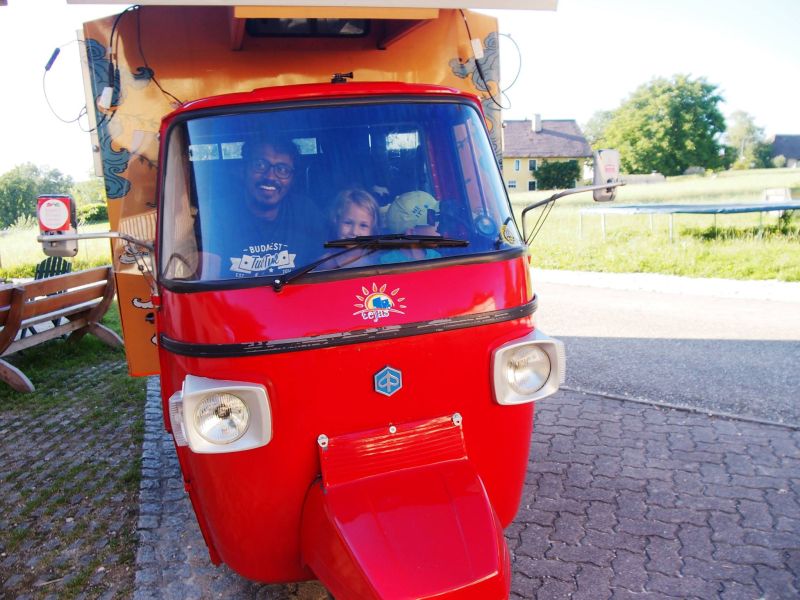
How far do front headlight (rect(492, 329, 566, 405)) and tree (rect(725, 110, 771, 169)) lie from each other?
319ft

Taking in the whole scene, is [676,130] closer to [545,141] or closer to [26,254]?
[545,141]

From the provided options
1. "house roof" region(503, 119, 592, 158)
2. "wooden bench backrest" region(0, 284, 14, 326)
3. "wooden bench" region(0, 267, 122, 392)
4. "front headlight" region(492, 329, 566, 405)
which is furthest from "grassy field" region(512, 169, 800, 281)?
"house roof" region(503, 119, 592, 158)

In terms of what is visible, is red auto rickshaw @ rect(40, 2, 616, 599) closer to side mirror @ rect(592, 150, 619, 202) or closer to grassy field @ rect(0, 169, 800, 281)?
side mirror @ rect(592, 150, 619, 202)

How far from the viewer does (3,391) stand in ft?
22.3

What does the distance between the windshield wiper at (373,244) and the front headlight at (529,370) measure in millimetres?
520

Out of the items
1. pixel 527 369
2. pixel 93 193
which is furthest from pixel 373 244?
pixel 93 193

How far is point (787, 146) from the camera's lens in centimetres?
9888

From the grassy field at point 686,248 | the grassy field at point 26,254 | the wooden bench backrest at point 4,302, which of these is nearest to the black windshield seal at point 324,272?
the wooden bench backrest at point 4,302

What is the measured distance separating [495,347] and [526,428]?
0.49 metres

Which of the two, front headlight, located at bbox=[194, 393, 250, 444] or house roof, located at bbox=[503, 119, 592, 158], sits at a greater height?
house roof, located at bbox=[503, 119, 592, 158]

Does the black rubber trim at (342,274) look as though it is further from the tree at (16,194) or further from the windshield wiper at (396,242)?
the tree at (16,194)

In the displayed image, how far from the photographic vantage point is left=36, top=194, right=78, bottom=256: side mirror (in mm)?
3035

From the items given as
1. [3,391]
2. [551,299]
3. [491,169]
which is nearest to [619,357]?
[551,299]

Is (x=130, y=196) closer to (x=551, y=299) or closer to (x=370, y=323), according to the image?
(x=370, y=323)
